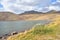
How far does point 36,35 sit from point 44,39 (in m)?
0.94

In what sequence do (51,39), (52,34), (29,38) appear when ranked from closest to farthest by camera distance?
(51,39), (29,38), (52,34)

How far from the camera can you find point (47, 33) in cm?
866

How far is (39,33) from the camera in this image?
8.60 m

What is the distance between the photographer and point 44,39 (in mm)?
7488

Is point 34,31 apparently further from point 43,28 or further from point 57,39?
point 57,39

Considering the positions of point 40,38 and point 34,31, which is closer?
point 40,38

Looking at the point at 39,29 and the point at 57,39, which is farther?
the point at 39,29

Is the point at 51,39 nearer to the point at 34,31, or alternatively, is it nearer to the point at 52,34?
the point at 52,34

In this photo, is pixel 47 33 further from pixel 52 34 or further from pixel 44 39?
pixel 44 39

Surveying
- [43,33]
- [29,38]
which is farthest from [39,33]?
[29,38]

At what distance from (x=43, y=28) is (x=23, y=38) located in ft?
4.61

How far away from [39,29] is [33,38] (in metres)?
1.18

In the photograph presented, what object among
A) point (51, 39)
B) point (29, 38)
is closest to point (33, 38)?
point (29, 38)

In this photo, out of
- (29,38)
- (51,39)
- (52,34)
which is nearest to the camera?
(51,39)
